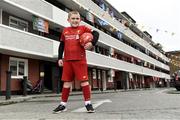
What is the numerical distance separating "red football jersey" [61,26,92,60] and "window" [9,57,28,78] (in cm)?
1765

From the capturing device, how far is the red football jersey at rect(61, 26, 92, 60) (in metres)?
6.92

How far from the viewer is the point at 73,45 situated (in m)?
6.95

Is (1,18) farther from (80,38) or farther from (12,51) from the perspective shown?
(80,38)

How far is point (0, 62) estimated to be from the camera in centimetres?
2298

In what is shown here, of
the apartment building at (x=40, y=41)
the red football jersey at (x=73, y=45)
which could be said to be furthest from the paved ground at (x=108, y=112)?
the apartment building at (x=40, y=41)

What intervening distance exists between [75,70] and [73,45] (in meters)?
0.50

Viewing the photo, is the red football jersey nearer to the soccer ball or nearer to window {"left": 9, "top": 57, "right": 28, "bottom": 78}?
the soccer ball

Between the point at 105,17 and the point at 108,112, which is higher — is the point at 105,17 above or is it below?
above

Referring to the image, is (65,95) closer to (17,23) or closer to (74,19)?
(74,19)

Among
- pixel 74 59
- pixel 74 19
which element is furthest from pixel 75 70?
pixel 74 19

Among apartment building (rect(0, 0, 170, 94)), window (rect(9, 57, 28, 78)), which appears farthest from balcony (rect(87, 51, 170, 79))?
window (rect(9, 57, 28, 78))

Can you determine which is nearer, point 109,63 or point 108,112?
point 108,112

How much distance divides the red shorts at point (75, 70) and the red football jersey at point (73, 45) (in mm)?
99

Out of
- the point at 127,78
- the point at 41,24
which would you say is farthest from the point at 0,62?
the point at 127,78
